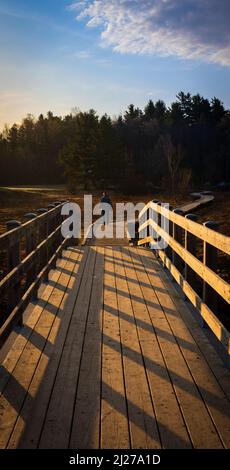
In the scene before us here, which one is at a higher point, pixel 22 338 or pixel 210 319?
pixel 210 319

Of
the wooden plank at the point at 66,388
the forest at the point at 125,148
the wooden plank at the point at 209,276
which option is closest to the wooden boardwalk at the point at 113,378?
the wooden plank at the point at 66,388

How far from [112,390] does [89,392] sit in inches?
7.3

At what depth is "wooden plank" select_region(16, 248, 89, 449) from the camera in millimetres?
3031

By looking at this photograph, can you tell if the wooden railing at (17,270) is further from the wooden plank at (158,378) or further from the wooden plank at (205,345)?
the wooden plank at (205,345)

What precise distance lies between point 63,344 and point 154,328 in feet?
3.63

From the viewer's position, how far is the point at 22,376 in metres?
3.92

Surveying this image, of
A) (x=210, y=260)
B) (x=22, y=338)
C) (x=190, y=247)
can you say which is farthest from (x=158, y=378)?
(x=190, y=247)

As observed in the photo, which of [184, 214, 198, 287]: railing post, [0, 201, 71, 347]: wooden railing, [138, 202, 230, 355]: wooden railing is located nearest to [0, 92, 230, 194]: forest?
[138, 202, 230, 355]: wooden railing

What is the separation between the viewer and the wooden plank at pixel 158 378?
3016mm

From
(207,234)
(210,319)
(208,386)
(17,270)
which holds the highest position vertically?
(207,234)

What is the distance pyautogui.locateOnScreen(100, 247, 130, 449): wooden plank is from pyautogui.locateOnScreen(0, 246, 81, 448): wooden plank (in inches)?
24.5

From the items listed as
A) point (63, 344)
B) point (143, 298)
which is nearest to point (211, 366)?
point (63, 344)

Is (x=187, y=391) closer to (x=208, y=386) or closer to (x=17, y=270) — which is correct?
(x=208, y=386)

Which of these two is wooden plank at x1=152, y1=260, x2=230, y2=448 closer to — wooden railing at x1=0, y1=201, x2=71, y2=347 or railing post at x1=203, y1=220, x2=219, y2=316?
railing post at x1=203, y1=220, x2=219, y2=316
